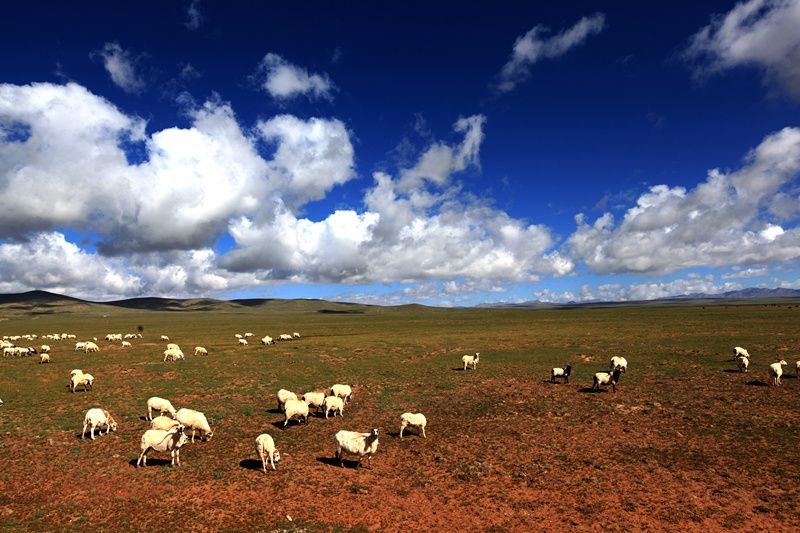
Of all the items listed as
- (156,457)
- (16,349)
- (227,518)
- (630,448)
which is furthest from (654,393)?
(16,349)

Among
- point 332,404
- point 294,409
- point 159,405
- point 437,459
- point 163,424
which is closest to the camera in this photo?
point 437,459

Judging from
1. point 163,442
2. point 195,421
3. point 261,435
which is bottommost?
point 195,421

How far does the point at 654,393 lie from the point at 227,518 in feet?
83.1

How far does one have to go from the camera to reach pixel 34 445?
15766mm

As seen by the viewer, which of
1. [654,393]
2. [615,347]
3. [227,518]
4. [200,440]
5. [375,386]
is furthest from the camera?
[615,347]

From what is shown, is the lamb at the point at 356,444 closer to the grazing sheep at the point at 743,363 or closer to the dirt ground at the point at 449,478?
the dirt ground at the point at 449,478

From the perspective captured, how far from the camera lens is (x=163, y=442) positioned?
45.9 ft

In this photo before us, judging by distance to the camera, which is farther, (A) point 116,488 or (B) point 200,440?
(B) point 200,440

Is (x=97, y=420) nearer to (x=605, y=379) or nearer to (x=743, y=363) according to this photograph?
(x=605, y=379)

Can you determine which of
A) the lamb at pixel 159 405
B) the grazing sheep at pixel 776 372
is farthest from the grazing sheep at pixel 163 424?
the grazing sheep at pixel 776 372

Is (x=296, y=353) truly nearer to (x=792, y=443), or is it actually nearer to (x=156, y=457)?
(x=156, y=457)

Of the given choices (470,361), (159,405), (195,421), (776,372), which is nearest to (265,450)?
(195,421)

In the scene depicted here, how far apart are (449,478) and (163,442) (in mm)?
10895

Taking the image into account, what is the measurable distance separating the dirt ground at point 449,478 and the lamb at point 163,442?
522 mm
